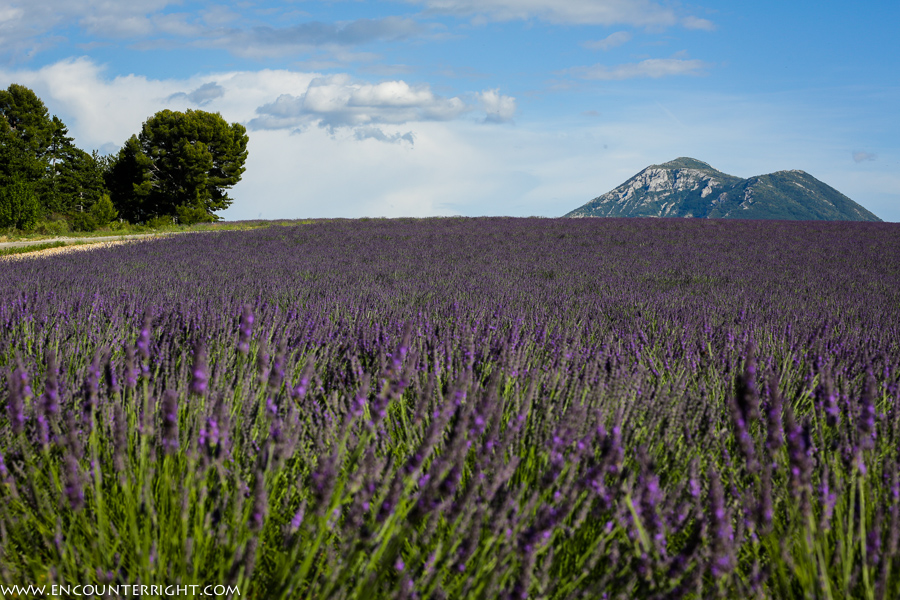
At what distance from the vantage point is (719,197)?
14325cm

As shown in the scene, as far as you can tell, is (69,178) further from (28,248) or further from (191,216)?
(28,248)

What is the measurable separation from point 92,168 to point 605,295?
123 ft

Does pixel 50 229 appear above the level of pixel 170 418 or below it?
above

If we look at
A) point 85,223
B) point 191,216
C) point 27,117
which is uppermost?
point 27,117

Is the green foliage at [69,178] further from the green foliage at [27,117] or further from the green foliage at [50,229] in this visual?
the green foliage at [50,229]

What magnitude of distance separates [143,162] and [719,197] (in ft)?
473

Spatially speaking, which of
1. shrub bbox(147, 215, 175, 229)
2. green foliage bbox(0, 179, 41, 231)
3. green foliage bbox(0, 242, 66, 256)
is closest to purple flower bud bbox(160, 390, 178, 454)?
green foliage bbox(0, 242, 66, 256)

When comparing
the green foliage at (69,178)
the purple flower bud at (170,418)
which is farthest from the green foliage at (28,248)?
the green foliage at (69,178)

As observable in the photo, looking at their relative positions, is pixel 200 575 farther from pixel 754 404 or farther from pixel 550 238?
pixel 550 238

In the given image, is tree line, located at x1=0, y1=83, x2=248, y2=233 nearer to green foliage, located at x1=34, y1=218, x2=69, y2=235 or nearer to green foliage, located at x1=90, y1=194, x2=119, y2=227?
green foliage, located at x1=90, y1=194, x2=119, y2=227

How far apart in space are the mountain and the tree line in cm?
8341

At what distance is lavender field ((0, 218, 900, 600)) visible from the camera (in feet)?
3.54

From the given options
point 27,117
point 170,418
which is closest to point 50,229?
point 27,117

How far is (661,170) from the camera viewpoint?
184 metres
